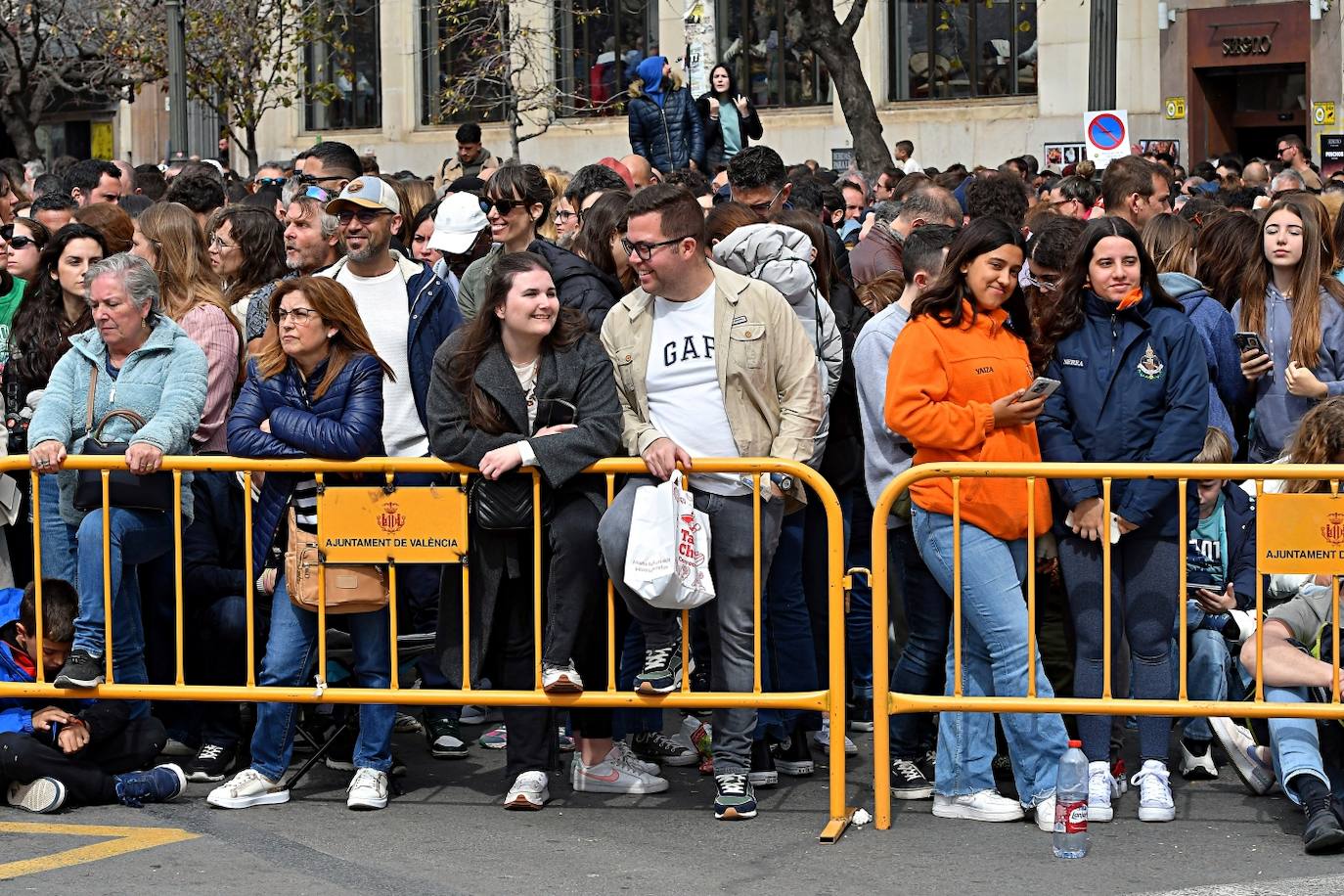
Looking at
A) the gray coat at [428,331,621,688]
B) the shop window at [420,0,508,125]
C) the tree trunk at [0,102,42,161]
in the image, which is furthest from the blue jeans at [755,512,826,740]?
the tree trunk at [0,102,42,161]

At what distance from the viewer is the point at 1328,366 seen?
28.9 ft

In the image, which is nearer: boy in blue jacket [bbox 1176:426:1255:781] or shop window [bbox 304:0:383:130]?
boy in blue jacket [bbox 1176:426:1255:781]

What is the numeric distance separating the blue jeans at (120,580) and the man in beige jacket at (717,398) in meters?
1.81

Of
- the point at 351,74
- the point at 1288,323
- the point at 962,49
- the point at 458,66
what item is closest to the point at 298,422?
the point at 1288,323

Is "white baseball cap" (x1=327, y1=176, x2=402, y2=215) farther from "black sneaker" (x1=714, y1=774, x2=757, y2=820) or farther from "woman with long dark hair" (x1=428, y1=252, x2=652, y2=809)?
"black sneaker" (x1=714, y1=774, x2=757, y2=820)

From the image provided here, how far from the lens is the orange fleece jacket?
675 cm

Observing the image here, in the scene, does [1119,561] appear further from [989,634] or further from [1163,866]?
[1163,866]

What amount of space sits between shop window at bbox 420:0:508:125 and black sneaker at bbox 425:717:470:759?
80.8 ft

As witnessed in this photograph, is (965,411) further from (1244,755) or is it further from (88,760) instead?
(88,760)

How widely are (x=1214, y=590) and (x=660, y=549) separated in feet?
6.94

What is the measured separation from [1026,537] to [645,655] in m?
1.37

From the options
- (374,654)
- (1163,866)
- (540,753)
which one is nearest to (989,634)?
(1163,866)

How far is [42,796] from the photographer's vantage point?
7000mm

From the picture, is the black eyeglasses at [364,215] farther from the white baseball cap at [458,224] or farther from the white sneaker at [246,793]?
the white sneaker at [246,793]
